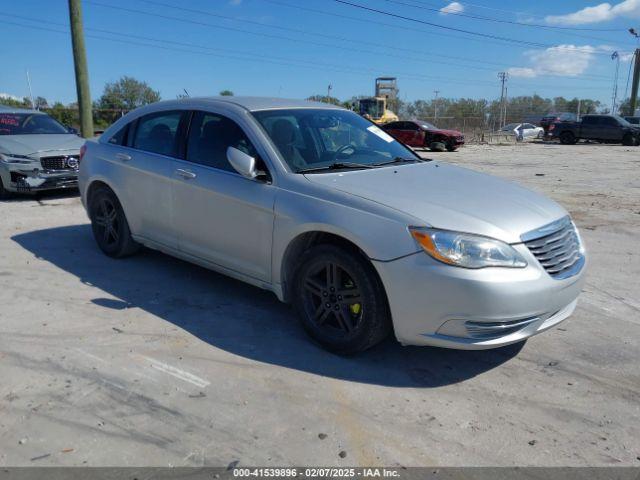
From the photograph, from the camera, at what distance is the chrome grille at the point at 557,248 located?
3.36 m

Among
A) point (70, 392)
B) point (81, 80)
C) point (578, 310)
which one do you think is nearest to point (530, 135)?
point (81, 80)

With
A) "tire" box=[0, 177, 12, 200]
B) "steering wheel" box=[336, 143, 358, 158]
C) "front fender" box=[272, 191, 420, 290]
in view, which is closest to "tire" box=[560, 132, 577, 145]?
"tire" box=[0, 177, 12, 200]

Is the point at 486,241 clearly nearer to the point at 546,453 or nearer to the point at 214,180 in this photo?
the point at 546,453

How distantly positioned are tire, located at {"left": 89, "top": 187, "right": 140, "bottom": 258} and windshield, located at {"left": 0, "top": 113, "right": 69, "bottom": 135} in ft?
16.7

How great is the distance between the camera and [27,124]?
10.1 meters

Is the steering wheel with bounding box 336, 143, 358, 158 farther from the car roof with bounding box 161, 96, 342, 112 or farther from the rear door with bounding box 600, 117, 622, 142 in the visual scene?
the rear door with bounding box 600, 117, 622, 142

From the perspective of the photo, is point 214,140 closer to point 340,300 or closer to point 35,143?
point 340,300

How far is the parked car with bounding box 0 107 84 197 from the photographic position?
885 centimetres

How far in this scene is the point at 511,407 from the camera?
10.5 ft

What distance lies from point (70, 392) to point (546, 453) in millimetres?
2679

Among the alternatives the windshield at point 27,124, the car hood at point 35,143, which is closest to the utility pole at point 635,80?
the windshield at point 27,124

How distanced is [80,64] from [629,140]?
2843cm

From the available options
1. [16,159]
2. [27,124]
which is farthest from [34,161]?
[27,124]

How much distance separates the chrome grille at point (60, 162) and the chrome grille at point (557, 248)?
8.07 m
